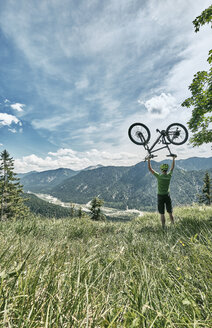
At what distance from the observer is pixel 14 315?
1440 mm

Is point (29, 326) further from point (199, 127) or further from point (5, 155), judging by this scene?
point (5, 155)

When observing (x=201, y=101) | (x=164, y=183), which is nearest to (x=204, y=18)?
(x=201, y=101)

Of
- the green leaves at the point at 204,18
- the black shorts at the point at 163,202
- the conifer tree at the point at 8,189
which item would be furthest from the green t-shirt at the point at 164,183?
the conifer tree at the point at 8,189

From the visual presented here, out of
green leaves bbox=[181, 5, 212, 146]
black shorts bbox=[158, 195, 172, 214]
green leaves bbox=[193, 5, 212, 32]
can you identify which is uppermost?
green leaves bbox=[193, 5, 212, 32]

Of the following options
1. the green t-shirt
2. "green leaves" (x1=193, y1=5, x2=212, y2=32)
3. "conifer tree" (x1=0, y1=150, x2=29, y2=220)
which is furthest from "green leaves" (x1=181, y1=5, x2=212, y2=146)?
"conifer tree" (x1=0, y1=150, x2=29, y2=220)

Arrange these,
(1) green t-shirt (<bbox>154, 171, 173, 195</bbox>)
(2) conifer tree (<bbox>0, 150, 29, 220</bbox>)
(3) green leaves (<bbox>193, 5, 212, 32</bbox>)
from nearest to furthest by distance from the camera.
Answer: (3) green leaves (<bbox>193, 5, 212, 32</bbox>) → (1) green t-shirt (<bbox>154, 171, 173, 195</bbox>) → (2) conifer tree (<bbox>0, 150, 29, 220</bbox>)

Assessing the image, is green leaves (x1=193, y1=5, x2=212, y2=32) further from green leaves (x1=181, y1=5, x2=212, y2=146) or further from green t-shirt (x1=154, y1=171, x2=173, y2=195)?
green t-shirt (x1=154, y1=171, x2=173, y2=195)

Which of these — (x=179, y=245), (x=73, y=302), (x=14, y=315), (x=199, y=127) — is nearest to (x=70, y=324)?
(x=73, y=302)

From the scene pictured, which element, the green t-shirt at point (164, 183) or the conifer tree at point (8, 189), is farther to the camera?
the conifer tree at point (8, 189)

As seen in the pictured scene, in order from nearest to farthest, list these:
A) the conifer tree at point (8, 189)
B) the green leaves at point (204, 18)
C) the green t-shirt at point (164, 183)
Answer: the green leaves at point (204, 18), the green t-shirt at point (164, 183), the conifer tree at point (8, 189)

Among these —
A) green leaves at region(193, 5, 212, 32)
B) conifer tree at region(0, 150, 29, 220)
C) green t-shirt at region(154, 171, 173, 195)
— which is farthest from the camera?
conifer tree at region(0, 150, 29, 220)

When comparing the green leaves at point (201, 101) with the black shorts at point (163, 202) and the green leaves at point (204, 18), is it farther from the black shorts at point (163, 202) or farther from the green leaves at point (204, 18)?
the black shorts at point (163, 202)

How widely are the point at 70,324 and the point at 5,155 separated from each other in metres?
48.8

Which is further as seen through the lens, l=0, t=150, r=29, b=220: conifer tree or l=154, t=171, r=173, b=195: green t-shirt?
l=0, t=150, r=29, b=220: conifer tree
